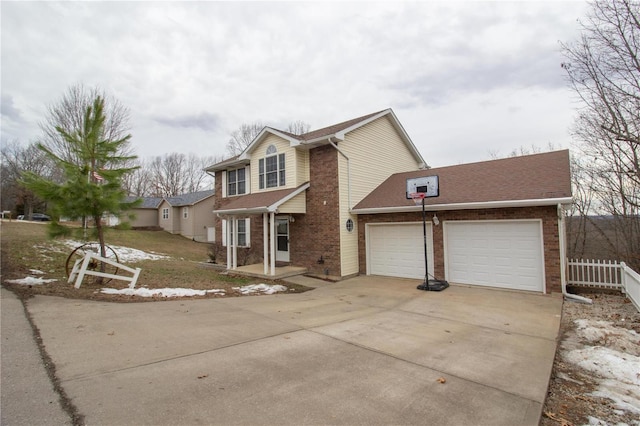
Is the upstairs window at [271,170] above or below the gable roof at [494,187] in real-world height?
above

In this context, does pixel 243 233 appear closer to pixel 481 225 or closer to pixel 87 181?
pixel 87 181

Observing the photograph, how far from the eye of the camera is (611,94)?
9461mm

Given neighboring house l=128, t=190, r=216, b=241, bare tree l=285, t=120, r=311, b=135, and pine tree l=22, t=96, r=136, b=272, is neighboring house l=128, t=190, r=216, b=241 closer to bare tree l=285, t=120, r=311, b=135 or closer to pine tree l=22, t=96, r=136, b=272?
bare tree l=285, t=120, r=311, b=135

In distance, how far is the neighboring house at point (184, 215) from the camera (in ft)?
105

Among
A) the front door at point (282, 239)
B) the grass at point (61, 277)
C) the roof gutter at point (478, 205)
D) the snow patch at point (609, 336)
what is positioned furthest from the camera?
the front door at point (282, 239)

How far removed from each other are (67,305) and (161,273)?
5.39m

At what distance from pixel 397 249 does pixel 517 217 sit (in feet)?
13.3

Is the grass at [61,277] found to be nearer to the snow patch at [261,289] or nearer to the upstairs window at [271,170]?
the snow patch at [261,289]

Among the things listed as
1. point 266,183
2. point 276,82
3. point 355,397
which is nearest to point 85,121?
point 266,183

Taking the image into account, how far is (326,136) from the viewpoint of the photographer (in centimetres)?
1208

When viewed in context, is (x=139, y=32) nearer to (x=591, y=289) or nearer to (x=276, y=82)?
(x=276, y=82)

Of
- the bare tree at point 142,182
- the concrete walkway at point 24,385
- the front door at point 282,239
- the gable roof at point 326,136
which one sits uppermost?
the bare tree at point 142,182

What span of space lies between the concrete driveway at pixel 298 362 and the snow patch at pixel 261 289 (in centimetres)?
206

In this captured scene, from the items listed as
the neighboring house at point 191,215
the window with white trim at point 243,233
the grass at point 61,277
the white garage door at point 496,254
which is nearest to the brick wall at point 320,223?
the grass at point 61,277
